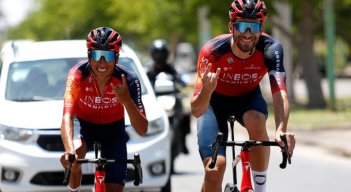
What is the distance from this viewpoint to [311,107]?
30.7 meters

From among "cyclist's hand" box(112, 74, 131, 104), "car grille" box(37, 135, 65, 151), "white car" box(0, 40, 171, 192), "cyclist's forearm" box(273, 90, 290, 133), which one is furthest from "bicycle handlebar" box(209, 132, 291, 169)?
"car grille" box(37, 135, 65, 151)

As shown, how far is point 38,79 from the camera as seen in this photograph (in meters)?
11.8

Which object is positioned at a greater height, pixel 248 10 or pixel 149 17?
pixel 149 17

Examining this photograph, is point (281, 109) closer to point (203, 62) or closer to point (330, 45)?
point (203, 62)

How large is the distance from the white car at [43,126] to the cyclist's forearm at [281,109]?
334 cm

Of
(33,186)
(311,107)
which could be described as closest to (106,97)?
(33,186)

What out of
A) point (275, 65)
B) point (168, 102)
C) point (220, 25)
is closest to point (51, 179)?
point (275, 65)

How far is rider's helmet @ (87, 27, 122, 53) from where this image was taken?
7.51m

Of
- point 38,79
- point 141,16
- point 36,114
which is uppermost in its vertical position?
point 141,16

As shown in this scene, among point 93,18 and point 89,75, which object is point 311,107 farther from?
point 93,18

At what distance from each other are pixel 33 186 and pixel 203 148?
10.4 ft

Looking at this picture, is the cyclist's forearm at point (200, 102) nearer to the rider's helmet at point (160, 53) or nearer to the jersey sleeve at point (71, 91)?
the jersey sleeve at point (71, 91)

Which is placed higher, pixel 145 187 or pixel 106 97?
pixel 106 97

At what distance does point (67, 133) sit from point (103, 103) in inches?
27.2
